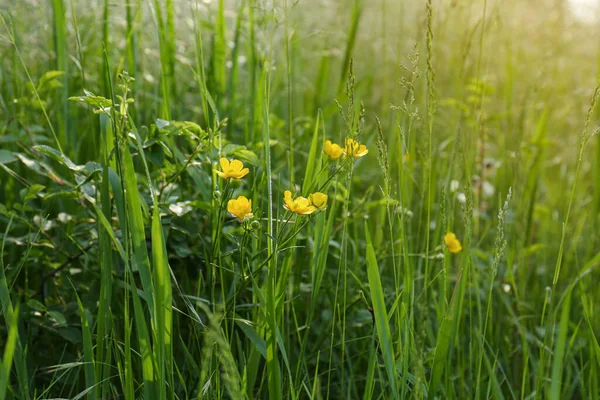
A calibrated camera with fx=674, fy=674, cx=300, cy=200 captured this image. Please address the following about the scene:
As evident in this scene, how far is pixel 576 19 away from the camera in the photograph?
134 inches

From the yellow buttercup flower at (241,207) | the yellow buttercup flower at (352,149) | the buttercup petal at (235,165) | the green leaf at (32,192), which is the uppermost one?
the yellow buttercup flower at (352,149)

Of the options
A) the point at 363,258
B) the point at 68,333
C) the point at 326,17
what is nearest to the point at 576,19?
the point at 326,17

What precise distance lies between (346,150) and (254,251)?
266 millimetres

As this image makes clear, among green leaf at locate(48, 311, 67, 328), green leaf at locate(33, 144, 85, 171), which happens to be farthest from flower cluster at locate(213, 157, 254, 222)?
green leaf at locate(48, 311, 67, 328)

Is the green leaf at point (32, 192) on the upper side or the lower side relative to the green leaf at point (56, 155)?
lower

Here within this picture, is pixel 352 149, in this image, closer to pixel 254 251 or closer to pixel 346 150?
pixel 346 150

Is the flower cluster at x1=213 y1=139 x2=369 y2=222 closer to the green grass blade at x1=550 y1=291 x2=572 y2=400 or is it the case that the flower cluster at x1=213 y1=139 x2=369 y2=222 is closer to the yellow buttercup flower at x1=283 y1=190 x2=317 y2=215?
the yellow buttercup flower at x1=283 y1=190 x2=317 y2=215

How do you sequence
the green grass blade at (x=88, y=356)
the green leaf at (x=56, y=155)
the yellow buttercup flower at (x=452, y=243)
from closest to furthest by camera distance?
1. the green grass blade at (x=88, y=356)
2. the green leaf at (x=56, y=155)
3. the yellow buttercup flower at (x=452, y=243)

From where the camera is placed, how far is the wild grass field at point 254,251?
113cm

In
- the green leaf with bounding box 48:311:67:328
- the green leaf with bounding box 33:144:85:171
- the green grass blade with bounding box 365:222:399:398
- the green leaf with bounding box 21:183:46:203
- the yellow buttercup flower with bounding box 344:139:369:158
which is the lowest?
the green leaf with bounding box 48:311:67:328

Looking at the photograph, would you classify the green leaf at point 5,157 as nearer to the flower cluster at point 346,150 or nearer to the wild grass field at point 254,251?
the wild grass field at point 254,251

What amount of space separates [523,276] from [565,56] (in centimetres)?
241

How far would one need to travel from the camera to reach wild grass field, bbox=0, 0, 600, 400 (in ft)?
3.70

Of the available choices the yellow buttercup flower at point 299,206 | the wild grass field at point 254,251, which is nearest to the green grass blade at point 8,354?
the wild grass field at point 254,251
